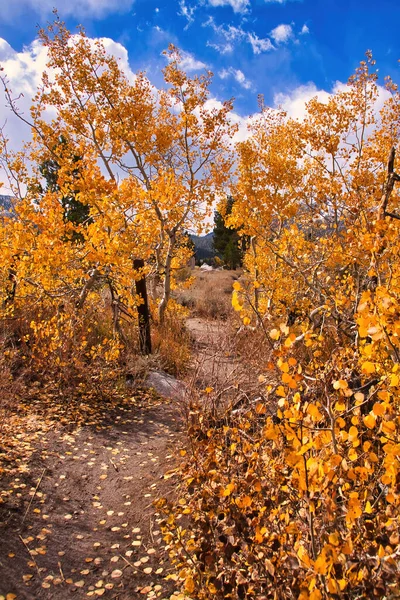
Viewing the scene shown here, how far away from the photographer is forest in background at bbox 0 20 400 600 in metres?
1.56

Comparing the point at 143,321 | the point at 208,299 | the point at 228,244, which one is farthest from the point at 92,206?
the point at 228,244

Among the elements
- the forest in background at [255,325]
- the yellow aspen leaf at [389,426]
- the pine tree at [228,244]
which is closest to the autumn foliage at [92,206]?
the forest in background at [255,325]

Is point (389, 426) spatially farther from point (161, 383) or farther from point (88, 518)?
point (161, 383)

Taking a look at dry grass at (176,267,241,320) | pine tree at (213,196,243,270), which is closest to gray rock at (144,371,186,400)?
dry grass at (176,267,241,320)

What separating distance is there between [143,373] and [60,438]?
221 centimetres

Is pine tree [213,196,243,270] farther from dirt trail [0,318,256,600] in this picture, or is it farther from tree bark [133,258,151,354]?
dirt trail [0,318,256,600]

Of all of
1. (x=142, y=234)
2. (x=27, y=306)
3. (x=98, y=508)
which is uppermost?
(x=142, y=234)

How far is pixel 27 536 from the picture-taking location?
318 cm

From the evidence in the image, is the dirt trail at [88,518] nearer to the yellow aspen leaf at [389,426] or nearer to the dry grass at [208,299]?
the yellow aspen leaf at [389,426]

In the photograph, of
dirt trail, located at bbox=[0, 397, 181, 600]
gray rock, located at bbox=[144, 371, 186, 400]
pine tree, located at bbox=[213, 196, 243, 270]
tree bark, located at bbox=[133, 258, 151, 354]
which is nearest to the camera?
dirt trail, located at bbox=[0, 397, 181, 600]

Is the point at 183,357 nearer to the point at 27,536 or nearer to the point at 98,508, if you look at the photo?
the point at 98,508

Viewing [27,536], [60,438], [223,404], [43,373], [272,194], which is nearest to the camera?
[27,536]

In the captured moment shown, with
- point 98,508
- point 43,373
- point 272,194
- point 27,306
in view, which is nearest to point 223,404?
point 98,508

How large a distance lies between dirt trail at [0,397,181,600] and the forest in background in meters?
0.38
